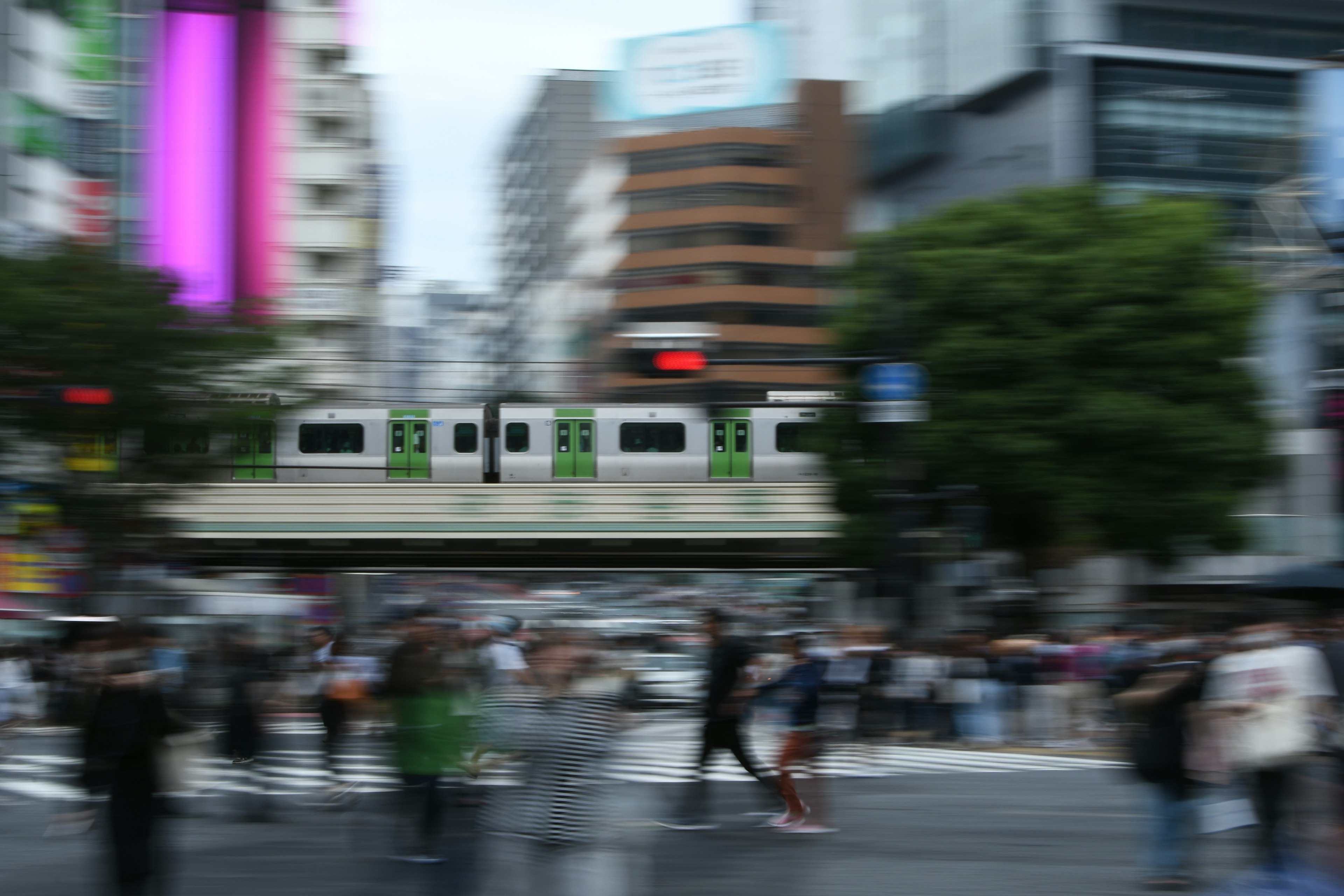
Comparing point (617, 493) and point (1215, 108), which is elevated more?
point (1215, 108)

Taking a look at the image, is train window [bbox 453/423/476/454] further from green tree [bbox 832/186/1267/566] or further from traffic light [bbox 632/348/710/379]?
traffic light [bbox 632/348/710/379]

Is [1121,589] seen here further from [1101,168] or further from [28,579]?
[28,579]

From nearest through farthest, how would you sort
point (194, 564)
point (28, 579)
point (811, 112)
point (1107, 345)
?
point (28, 579)
point (1107, 345)
point (194, 564)
point (811, 112)

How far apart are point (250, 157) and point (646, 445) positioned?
69.5 ft

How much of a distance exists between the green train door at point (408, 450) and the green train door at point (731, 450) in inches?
301

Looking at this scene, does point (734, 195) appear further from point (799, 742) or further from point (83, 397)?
point (799, 742)

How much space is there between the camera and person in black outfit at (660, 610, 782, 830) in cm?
1173

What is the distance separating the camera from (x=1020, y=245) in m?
32.3

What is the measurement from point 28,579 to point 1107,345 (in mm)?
21158

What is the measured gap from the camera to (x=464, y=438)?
41.6m

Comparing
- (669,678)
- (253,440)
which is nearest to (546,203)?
(253,440)

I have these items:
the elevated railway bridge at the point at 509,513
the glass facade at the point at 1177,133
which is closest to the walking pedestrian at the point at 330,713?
the elevated railway bridge at the point at 509,513

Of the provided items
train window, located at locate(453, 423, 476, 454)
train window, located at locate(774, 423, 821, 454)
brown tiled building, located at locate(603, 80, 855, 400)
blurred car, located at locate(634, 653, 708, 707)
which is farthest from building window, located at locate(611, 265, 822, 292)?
blurred car, located at locate(634, 653, 708, 707)

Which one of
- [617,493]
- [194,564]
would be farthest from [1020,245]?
[194,564]
